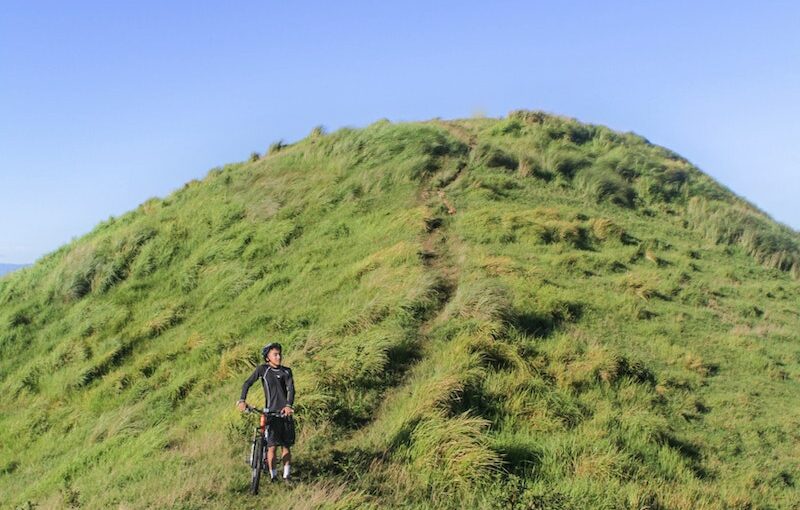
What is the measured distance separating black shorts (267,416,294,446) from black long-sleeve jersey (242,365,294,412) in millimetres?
158

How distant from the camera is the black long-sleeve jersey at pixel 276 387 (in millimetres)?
7562

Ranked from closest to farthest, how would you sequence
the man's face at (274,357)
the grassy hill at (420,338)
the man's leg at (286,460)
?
the man's leg at (286,460) → the man's face at (274,357) → the grassy hill at (420,338)

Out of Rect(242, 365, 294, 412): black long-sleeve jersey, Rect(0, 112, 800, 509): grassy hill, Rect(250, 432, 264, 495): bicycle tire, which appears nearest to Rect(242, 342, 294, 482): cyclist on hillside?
Rect(242, 365, 294, 412): black long-sleeve jersey

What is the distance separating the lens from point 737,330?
48.0 feet

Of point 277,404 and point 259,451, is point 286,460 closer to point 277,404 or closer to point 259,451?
point 259,451

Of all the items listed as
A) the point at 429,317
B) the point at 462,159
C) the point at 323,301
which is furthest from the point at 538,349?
the point at 462,159

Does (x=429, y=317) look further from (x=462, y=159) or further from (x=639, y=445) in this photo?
(x=462, y=159)

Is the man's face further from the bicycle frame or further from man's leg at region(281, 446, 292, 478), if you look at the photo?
man's leg at region(281, 446, 292, 478)

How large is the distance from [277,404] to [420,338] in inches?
188

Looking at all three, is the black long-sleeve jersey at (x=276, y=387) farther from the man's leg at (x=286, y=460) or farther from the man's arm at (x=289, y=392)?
the man's leg at (x=286, y=460)

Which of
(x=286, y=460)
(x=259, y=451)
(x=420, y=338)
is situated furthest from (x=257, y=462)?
(x=420, y=338)

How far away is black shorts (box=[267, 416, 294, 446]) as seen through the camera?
24.2ft

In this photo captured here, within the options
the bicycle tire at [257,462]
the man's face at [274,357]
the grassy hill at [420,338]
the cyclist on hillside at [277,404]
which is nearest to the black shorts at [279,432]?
the cyclist on hillside at [277,404]

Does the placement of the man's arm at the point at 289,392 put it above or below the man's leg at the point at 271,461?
above
